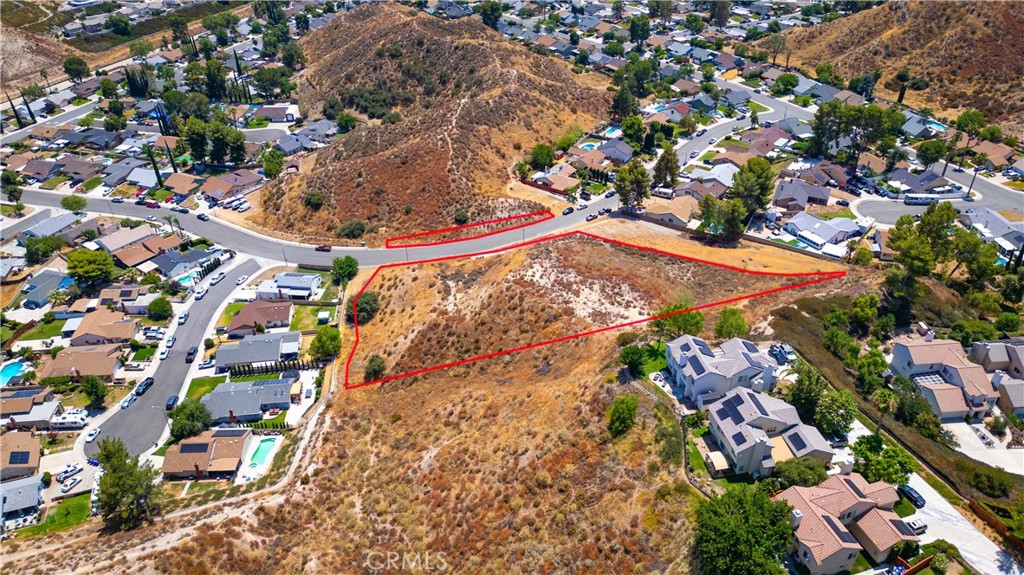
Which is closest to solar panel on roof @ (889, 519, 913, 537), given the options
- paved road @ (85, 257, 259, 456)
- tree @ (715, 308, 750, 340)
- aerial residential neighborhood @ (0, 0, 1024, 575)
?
aerial residential neighborhood @ (0, 0, 1024, 575)

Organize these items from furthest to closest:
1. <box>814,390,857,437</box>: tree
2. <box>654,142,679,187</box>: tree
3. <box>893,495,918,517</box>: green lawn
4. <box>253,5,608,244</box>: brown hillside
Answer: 1. <box>654,142,679,187</box>: tree
2. <box>253,5,608,244</box>: brown hillside
3. <box>814,390,857,437</box>: tree
4. <box>893,495,918,517</box>: green lawn

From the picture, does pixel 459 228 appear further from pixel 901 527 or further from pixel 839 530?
pixel 901 527

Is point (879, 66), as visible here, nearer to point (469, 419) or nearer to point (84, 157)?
point (469, 419)

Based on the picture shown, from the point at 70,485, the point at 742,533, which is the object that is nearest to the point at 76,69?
the point at 70,485

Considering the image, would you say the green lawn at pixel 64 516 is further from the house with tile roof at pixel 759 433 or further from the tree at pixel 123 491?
the house with tile roof at pixel 759 433

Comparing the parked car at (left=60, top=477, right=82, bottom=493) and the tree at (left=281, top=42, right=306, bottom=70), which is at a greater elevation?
the tree at (left=281, top=42, right=306, bottom=70)

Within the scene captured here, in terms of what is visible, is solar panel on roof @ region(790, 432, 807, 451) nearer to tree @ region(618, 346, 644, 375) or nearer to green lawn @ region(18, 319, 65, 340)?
tree @ region(618, 346, 644, 375)

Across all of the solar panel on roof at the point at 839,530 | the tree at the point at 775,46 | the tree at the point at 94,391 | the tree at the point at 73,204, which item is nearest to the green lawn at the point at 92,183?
the tree at the point at 73,204
